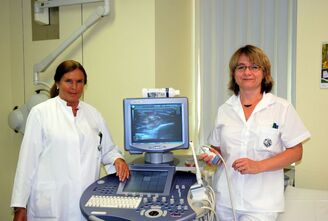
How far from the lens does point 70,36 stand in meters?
2.38

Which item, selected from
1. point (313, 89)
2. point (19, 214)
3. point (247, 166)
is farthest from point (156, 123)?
point (313, 89)

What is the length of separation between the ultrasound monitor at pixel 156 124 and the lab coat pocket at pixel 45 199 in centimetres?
47

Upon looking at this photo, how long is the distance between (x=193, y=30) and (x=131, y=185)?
1675 mm

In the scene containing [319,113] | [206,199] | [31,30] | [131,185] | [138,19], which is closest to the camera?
[206,199]

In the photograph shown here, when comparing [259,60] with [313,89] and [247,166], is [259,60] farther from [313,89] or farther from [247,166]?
[313,89]

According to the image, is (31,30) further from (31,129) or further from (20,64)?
(31,129)

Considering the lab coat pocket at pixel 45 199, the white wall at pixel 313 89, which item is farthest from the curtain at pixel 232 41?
the lab coat pocket at pixel 45 199

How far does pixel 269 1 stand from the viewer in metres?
2.47

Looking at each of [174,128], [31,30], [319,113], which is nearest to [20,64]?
[31,30]

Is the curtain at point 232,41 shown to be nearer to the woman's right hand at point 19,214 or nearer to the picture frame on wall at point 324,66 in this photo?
the picture frame on wall at point 324,66

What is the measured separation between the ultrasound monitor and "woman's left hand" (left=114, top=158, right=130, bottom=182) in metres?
0.10

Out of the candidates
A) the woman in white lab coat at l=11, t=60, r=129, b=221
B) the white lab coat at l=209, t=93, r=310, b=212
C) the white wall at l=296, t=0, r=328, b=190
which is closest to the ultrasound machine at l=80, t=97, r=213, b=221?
the woman in white lab coat at l=11, t=60, r=129, b=221

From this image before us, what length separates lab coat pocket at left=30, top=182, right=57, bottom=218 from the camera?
1.65 meters

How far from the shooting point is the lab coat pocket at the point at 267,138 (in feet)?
4.81
